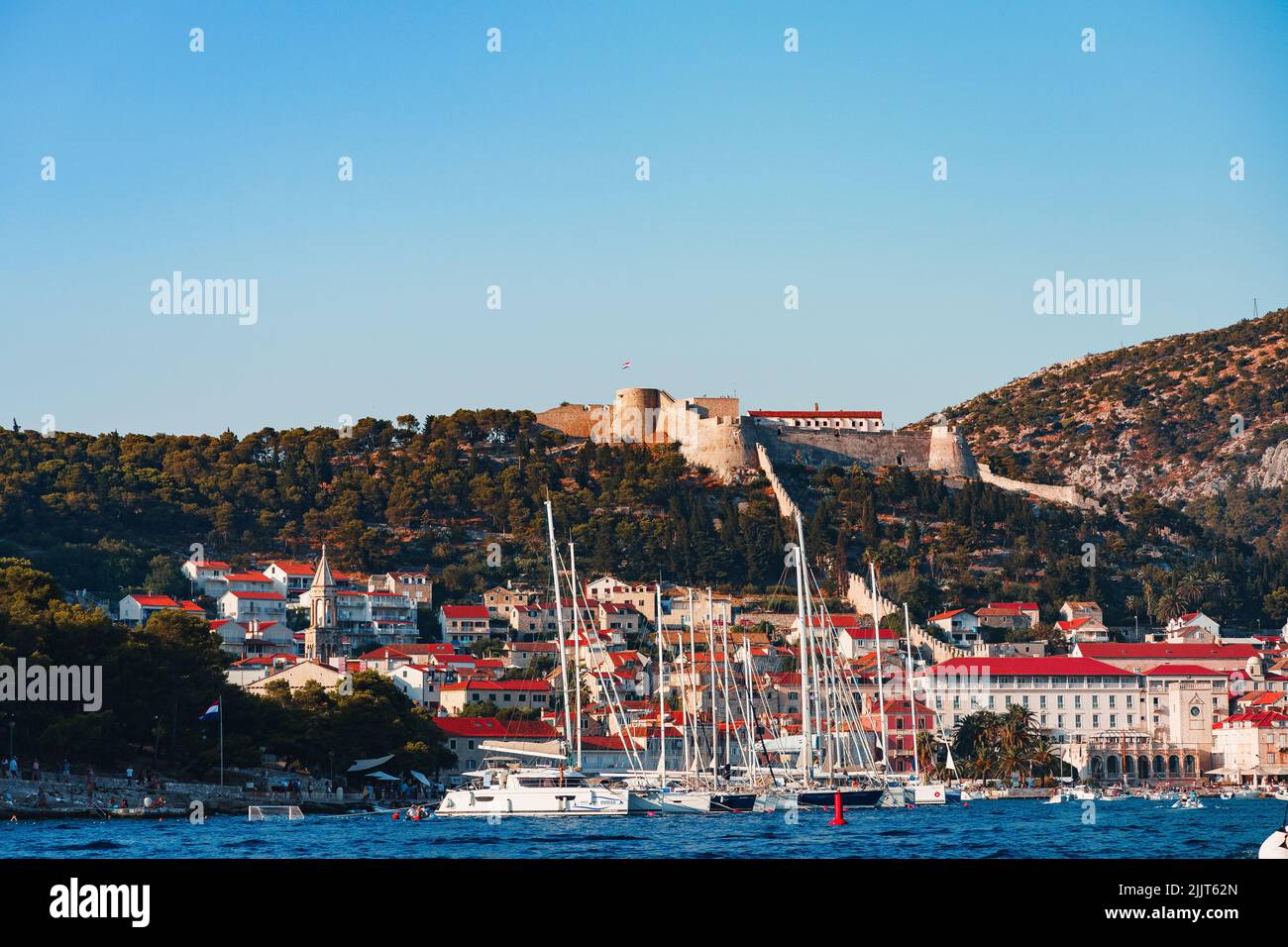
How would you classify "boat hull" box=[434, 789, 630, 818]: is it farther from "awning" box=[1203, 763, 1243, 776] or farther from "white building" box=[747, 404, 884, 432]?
"white building" box=[747, 404, 884, 432]

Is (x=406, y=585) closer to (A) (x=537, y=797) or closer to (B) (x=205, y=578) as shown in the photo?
(B) (x=205, y=578)

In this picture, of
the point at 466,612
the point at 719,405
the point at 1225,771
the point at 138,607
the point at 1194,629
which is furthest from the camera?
the point at 719,405

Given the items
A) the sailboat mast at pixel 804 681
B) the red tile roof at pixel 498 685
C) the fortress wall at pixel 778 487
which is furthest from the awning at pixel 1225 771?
the sailboat mast at pixel 804 681

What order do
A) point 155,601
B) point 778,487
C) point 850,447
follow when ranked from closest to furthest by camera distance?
point 155,601
point 778,487
point 850,447

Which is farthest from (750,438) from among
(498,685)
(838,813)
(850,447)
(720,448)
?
(838,813)
